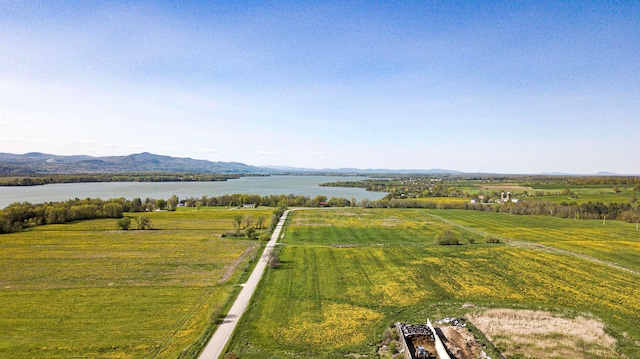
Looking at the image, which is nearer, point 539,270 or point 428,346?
point 428,346

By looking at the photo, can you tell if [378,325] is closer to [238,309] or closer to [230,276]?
[238,309]

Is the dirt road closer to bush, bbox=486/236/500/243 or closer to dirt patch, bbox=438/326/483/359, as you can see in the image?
dirt patch, bbox=438/326/483/359

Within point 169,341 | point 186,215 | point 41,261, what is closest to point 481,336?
point 169,341

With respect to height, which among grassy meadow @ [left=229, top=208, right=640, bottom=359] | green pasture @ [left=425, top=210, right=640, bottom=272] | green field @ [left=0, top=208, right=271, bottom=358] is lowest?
green field @ [left=0, top=208, right=271, bottom=358]

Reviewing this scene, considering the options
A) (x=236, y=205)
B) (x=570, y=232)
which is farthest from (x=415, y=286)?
(x=236, y=205)

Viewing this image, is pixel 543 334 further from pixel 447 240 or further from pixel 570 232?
pixel 570 232

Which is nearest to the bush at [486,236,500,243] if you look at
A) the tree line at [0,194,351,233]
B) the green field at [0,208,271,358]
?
the green field at [0,208,271,358]
